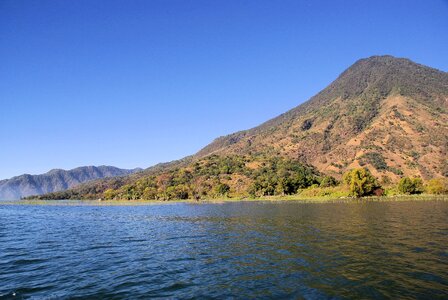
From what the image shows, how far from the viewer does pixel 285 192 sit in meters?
180

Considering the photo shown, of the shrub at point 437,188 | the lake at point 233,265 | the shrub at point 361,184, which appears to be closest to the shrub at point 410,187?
the shrub at point 437,188

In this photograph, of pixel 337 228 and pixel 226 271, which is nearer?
pixel 226 271

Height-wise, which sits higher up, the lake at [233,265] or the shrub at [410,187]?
the lake at [233,265]

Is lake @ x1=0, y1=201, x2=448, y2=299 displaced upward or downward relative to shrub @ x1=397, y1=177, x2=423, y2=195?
upward

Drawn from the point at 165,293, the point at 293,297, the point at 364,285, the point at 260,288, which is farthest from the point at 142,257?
the point at 364,285

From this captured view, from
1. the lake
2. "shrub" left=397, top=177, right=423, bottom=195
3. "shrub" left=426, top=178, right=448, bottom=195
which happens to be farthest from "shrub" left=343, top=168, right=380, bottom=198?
the lake

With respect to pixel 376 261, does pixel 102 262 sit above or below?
above

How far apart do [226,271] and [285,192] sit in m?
159

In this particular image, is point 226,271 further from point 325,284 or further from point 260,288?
point 325,284

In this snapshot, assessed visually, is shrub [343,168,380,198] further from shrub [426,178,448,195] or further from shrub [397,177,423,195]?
shrub [426,178,448,195]

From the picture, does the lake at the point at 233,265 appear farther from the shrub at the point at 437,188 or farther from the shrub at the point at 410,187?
the shrub at the point at 410,187

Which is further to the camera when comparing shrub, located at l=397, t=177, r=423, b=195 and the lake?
shrub, located at l=397, t=177, r=423, b=195

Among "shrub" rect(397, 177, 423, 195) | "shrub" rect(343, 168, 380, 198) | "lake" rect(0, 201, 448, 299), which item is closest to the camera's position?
"lake" rect(0, 201, 448, 299)

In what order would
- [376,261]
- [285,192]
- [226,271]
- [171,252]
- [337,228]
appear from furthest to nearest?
[285,192] → [337,228] → [171,252] → [376,261] → [226,271]
